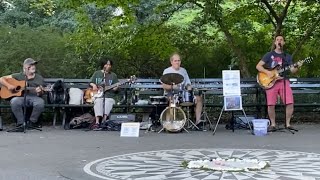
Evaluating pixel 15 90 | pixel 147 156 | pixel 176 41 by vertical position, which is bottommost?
pixel 147 156

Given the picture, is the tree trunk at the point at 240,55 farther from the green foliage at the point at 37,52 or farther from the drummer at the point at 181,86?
the green foliage at the point at 37,52

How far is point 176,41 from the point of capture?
14.3 m

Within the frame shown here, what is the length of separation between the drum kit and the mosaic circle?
2.36 metres

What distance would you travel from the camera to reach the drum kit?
10.7 meters

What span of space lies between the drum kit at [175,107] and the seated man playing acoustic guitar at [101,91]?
3.97ft

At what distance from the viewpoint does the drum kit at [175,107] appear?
1074 centimetres

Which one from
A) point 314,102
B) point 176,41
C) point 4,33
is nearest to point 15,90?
point 4,33

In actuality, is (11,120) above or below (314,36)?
below

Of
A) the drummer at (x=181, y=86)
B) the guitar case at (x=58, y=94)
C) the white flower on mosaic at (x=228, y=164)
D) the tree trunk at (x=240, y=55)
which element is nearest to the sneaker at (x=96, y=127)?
the guitar case at (x=58, y=94)

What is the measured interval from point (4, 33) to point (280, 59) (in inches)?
242

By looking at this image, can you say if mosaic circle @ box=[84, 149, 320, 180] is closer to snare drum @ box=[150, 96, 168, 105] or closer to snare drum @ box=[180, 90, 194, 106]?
snare drum @ box=[180, 90, 194, 106]

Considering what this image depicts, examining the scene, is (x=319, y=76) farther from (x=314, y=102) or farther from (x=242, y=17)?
(x=242, y=17)

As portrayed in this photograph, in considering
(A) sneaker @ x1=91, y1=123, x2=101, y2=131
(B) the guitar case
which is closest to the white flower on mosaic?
(A) sneaker @ x1=91, y1=123, x2=101, y2=131

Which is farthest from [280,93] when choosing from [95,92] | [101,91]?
[95,92]
